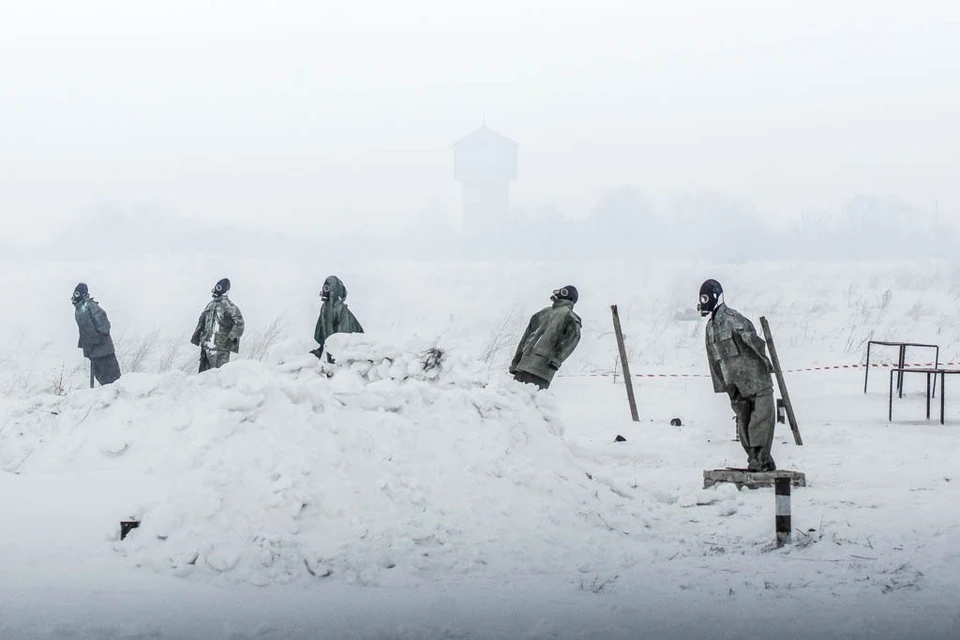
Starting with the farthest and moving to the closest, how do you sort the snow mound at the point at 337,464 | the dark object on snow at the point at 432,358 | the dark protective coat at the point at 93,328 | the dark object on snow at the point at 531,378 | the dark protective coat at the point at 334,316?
1. the dark protective coat at the point at 93,328
2. the dark protective coat at the point at 334,316
3. the dark object on snow at the point at 531,378
4. the dark object on snow at the point at 432,358
5. the snow mound at the point at 337,464

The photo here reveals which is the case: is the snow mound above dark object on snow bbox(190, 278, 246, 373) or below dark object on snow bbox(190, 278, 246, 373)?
below

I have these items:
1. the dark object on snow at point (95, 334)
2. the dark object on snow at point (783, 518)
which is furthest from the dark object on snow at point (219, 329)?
the dark object on snow at point (783, 518)

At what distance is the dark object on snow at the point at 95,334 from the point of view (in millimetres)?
13883

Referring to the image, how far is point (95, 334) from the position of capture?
45.8ft

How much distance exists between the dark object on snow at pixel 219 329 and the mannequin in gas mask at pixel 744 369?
19.3ft

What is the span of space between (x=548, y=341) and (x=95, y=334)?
5.82 metres

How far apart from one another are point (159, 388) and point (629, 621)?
4.52 metres

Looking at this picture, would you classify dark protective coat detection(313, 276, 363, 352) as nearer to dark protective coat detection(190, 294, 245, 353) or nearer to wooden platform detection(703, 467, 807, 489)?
dark protective coat detection(190, 294, 245, 353)

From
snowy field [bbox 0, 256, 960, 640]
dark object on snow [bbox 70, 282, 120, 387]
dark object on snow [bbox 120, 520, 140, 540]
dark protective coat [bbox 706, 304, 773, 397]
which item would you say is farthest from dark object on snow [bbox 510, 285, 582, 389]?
dark object on snow [bbox 120, 520, 140, 540]

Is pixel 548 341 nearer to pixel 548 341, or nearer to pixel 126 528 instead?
pixel 548 341

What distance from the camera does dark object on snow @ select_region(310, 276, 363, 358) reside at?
12695 millimetres

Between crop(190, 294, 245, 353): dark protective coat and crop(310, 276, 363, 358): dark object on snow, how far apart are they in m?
1.10

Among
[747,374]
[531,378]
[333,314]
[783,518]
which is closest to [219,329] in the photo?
[333,314]

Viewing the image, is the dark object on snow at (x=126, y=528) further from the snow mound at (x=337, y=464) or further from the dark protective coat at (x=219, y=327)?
the dark protective coat at (x=219, y=327)
